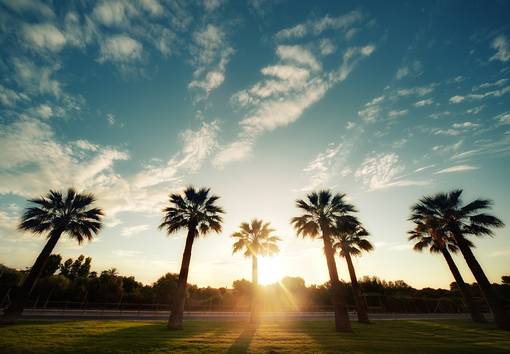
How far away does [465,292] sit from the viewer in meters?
28.0

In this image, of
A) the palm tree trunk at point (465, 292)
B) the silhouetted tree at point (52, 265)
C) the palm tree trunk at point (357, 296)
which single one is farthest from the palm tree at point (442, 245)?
the silhouetted tree at point (52, 265)

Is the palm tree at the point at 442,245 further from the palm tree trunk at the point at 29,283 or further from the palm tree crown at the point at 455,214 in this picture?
the palm tree trunk at the point at 29,283

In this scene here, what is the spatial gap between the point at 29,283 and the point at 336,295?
1020 inches

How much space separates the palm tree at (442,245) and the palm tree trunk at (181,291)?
25271mm

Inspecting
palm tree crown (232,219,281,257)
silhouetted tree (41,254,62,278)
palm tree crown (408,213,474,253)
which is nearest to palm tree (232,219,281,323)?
palm tree crown (232,219,281,257)

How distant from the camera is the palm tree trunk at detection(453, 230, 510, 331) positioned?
67.5ft

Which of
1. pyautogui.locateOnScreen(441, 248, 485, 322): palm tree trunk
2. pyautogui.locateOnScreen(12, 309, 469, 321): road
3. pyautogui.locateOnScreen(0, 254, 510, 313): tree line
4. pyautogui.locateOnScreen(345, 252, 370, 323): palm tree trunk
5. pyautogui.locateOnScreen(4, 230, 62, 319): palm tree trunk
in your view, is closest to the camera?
pyautogui.locateOnScreen(4, 230, 62, 319): palm tree trunk

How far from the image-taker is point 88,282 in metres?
45.6

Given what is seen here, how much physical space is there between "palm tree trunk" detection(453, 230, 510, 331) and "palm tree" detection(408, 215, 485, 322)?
1.94 metres

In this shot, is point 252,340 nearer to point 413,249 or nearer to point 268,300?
point 413,249

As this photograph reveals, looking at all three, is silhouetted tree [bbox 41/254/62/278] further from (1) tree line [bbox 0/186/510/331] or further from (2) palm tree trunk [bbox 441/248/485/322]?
(2) palm tree trunk [bbox 441/248/485/322]

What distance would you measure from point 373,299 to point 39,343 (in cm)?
5441

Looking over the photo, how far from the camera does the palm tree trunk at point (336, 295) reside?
19.3 meters

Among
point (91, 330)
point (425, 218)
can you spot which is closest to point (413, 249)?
point (425, 218)
